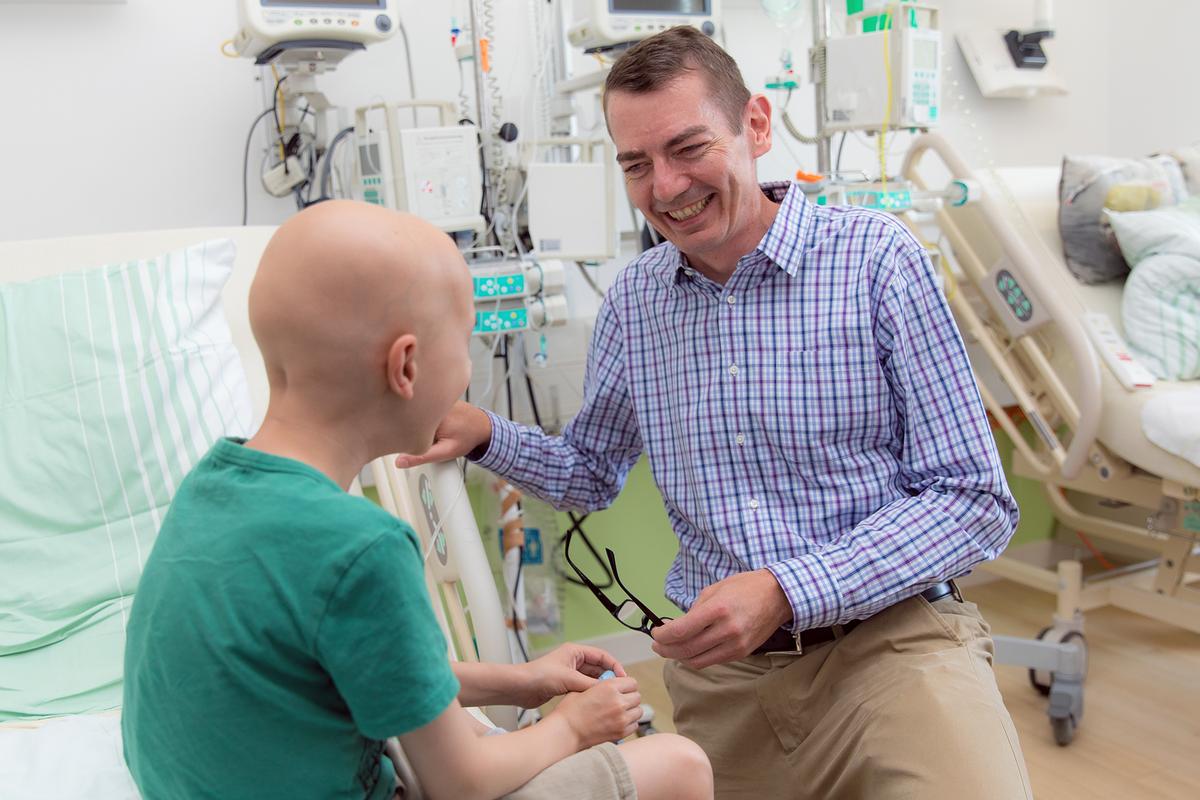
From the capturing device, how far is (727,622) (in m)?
1.30

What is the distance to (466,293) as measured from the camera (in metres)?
0.97

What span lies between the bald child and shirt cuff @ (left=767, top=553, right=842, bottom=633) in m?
0.42

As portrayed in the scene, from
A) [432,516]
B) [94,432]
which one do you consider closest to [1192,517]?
[432,516]

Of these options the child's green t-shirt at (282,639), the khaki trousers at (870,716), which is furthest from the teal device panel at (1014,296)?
the child's green t-shirt at (282,639)

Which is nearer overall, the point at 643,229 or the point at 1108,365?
the point at 1108,365

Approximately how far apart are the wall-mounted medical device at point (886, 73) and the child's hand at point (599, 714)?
6.46ft

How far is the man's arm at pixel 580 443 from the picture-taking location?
167cm

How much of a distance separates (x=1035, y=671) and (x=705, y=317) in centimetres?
170

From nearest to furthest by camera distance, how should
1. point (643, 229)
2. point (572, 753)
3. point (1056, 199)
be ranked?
point (572, 753) → point (643, 229) → point (1056, 199)

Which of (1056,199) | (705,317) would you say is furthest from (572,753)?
(1056,199)

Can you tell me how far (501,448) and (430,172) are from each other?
0.85 meters

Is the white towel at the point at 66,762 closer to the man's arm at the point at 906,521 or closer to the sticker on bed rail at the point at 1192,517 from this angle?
the man's arm at the point at 906,521

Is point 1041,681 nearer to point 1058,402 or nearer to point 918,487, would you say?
point 1058,402

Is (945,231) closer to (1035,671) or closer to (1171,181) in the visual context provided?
(1171,181)
